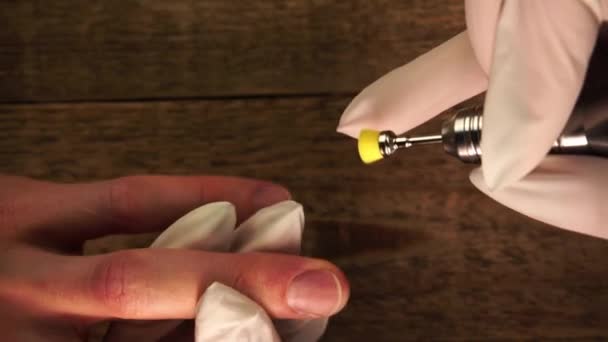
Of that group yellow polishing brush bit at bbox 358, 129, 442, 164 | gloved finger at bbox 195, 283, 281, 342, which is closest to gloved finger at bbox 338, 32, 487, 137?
yellow polishing brush bit at bbox 358, 129, 442, 164

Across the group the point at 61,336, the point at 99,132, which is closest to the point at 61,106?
the point at 99,132

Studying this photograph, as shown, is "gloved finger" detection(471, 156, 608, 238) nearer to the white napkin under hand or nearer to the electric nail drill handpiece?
the electric nail drill handpiece

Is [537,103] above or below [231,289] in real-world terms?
above

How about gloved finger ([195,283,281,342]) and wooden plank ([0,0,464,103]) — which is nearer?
gloved finger ([195,283,281,342])

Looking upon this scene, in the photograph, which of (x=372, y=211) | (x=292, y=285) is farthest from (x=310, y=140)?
(x=292, y=285)

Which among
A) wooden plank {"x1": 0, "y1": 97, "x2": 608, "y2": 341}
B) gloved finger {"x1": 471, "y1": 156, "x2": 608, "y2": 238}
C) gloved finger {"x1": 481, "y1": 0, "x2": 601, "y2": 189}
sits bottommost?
wooden plank {"x1": 0, "y1": 97, "x2": 608, "y2": 341}

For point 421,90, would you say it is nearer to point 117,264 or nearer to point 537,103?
point 537,103

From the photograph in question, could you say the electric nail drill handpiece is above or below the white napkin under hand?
above
